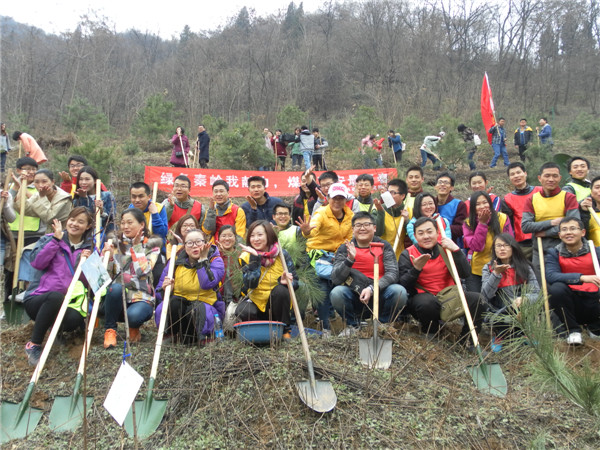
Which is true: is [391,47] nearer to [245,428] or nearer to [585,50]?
[585,50]

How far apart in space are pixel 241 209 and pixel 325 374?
2694 mm

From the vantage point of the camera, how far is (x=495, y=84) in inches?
1034

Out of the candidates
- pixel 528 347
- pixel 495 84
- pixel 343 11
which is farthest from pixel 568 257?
pixel 343 11

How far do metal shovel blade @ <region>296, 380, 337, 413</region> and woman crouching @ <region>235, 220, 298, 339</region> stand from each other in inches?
36.8

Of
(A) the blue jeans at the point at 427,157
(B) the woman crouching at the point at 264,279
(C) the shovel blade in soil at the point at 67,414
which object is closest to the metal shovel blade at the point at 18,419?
(C) the shovel blade in soil at the point at 67,414

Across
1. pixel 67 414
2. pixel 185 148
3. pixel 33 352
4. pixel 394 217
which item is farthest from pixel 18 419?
pixel 185 148

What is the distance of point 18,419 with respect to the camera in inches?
119

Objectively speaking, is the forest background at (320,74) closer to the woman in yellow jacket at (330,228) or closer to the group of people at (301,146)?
the group of people at (301,146)

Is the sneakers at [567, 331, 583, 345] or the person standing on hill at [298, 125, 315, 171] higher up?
the person standing on hill at [298, 125, 315, 171]

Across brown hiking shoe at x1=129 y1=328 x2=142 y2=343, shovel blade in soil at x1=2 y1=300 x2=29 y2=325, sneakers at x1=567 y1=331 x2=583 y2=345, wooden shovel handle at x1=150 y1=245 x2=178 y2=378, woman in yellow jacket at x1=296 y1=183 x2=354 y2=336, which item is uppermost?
woman in yellow jacket at x1=296 y1=183 x2=354 y2=336

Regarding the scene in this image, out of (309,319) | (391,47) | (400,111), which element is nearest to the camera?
(309,319)

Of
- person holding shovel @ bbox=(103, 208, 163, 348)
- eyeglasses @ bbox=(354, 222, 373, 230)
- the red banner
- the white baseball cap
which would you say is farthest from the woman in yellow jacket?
the red banner

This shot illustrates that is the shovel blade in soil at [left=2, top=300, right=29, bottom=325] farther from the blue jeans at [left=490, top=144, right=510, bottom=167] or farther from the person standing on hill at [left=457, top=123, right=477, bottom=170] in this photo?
the blue jeans at [left=490, top=144, right=510, bottom=167]

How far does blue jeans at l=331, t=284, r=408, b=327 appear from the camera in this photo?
4246 mm
